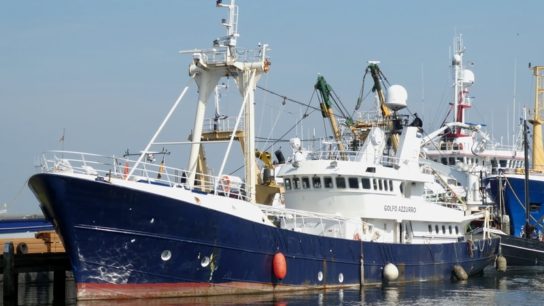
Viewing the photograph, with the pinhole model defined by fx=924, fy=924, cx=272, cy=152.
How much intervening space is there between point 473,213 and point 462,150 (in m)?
11.7

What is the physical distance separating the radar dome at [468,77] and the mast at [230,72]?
24.6m

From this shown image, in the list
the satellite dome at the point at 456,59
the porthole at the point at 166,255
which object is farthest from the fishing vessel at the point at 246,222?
the satellite dome at the point at 456,59

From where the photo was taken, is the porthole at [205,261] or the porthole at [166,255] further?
the porthole at [205,261]

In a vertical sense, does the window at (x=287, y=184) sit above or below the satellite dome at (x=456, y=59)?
below

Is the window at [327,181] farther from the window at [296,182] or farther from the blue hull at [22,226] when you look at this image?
the blue hull at [22,226]

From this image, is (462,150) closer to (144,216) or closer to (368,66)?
(368,66)

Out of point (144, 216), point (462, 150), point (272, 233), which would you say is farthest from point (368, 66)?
point (144, 216)

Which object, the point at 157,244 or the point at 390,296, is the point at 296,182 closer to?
the point at 390,296

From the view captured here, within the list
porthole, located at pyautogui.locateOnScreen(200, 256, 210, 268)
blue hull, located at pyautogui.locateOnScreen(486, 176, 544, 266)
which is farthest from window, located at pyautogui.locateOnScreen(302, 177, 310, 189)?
blue hull, located at pyautogui.locateOnScreen(486, 176, 544, 266)

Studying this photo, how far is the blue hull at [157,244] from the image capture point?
24812 millimetres

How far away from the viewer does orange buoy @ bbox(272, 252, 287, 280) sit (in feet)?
91.7

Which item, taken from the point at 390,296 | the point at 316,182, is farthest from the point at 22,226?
the point at 390,296

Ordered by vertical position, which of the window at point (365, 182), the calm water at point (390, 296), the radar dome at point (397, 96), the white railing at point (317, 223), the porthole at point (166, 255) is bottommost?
the calm water at point (390, 296)

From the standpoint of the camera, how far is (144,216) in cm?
2519
